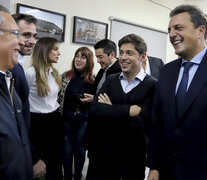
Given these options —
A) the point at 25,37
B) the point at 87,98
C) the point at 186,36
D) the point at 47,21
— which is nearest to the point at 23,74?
the point at 25,37

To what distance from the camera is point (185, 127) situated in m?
1.20

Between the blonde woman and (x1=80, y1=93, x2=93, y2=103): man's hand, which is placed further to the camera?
(x1=80, y1=93, x2=93, y2=103): man's hand

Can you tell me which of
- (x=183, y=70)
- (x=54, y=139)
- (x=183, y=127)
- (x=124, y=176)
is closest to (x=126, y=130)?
(x=124, y=176)

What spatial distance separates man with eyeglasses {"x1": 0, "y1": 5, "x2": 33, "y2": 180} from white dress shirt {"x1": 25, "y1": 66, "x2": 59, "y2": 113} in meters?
0.98

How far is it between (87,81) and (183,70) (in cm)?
138

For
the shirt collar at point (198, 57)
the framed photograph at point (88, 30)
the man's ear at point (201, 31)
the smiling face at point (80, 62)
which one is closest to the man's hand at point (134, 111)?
the shirt collar at point (198, 57)

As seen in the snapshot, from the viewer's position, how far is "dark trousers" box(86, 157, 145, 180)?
5.06 ft

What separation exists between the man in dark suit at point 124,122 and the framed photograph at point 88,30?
73.1 inches

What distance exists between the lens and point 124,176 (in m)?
1.54

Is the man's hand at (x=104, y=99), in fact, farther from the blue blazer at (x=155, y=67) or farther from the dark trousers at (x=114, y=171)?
the blue blazer at (x=155, y=67)

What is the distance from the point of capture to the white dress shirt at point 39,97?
212 cm

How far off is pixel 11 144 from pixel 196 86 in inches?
38.1

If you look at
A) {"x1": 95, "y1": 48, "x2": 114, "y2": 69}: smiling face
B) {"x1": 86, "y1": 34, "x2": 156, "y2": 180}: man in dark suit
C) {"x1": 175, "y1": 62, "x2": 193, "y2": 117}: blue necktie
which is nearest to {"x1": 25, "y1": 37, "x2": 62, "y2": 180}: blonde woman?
{"x1": 95, "y1": 48, "x2": 114, "y2": 69}: smiling face

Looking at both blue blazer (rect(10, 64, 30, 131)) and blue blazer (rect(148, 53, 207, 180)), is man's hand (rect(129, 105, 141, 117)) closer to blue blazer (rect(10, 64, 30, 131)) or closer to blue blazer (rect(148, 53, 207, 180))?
blue blazer (rect(148, 53, 207, 180))
